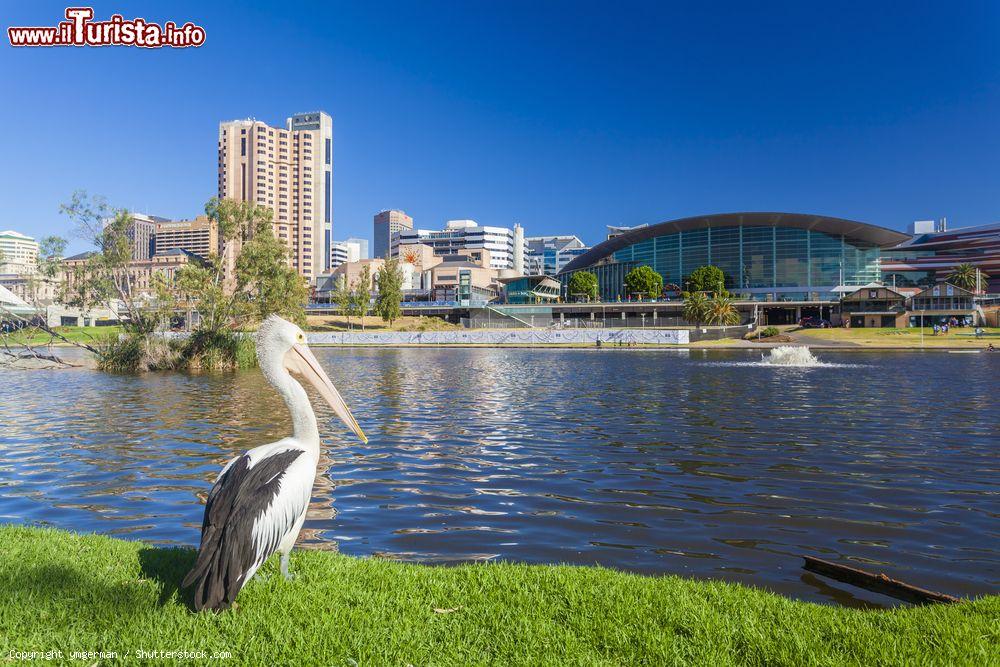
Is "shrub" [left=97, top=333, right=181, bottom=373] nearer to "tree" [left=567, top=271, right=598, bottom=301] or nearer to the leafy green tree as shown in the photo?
the leafy green tree

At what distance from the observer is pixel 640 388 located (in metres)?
26.2

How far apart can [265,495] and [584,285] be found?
132099 millimetres

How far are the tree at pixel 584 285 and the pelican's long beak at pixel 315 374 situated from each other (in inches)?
5144

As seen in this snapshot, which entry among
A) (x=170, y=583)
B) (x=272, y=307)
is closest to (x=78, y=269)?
(x=272, y=307)

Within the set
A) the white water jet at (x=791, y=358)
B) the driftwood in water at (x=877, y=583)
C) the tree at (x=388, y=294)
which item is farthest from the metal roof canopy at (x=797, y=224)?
the driftwood in water at (x=877, y=583)

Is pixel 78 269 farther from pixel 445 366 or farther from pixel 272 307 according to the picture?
pixel 445 366

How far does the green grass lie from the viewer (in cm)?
399

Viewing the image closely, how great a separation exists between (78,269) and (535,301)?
11339 cm

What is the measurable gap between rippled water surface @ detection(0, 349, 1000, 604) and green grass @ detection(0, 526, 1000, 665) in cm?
161

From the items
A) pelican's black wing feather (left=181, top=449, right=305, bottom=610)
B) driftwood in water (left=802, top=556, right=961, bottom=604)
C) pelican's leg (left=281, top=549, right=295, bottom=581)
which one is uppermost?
pelican's black wing feather (left=181, top=449, right=305, bottom=610)

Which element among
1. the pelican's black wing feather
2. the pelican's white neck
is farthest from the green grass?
the pelican's white neck

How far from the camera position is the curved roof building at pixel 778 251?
124 meters

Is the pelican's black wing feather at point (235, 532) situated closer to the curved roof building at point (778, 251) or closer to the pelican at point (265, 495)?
the pelican at point (265, 495)

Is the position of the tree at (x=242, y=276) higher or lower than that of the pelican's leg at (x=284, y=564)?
higher
